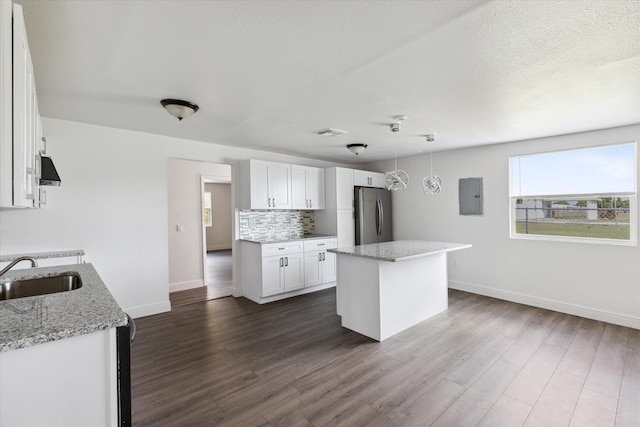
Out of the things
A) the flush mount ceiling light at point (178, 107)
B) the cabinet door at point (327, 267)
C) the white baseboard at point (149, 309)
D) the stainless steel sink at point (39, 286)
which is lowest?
the white baseboard at point (149, 309)

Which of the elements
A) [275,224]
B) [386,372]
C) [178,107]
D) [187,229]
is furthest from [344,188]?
[386,372]

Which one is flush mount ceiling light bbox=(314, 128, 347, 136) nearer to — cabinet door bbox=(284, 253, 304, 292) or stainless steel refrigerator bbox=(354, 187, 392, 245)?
stainless steel refrigerator bbox=(354, 187, 392, 245)

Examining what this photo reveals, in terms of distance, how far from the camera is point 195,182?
219 inches

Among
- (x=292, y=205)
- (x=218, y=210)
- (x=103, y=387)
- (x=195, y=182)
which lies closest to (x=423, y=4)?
(x=103, y=387)

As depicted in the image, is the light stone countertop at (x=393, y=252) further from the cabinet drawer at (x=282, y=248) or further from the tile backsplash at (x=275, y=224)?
the tile backsplash at (x=275, y=224)

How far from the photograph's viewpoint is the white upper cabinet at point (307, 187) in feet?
16.5

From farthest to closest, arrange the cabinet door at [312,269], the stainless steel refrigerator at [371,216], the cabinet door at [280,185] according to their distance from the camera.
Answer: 1. the stainless steel refrigerator at [371,216]
2. the cabinet door at [312,269]
3. the cabinet door at [280,185]

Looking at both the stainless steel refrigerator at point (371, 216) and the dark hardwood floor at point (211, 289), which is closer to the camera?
the dark hardwood floor at point (211, 289)

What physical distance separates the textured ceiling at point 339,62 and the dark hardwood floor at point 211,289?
8.59 feet

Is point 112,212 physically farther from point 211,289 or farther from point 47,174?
point 211,289

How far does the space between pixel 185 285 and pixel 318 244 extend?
248 centimetres

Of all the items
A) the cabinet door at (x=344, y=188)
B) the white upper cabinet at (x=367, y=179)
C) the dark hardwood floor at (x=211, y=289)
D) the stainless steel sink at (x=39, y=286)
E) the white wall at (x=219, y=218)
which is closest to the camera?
the stainless steel sink at (x=39, y=286)

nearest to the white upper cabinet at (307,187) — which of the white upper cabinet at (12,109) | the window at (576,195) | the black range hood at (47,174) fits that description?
the window at (576,195)

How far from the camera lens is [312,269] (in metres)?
4.94
